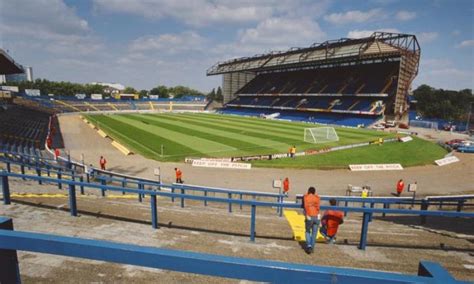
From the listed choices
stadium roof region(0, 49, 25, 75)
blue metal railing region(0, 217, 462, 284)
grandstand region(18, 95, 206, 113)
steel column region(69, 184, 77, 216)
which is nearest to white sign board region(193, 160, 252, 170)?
stadium roof region(0, 49, 25, 75)

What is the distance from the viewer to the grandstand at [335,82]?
2648 inches

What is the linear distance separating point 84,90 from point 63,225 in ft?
542

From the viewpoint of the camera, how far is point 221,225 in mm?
7512

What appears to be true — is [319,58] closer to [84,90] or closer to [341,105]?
[341,105]

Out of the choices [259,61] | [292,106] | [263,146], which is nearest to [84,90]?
[259,61]

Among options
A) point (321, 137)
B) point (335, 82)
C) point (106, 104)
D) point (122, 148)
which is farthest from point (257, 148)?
point (106, 104)

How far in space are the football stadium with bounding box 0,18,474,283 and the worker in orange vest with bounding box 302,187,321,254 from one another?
28 millimetres

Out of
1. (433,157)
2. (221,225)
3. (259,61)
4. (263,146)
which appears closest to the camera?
(221,225)

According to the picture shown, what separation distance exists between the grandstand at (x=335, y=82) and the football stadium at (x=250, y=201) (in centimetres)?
61

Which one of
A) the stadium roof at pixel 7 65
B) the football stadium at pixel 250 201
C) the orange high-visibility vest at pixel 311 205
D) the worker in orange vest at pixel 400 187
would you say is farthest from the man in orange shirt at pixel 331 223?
the stadium roof at pixel 7 65

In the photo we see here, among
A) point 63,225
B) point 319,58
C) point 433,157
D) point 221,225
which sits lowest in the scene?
point 433,157

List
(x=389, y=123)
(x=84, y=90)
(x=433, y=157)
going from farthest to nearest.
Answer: (x=84, y=90) < (x=389, y=123) < (x=433, y=157)

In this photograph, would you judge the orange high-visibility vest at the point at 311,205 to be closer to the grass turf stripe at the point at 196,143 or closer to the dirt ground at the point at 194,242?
the dirt ground at the point at 194,242

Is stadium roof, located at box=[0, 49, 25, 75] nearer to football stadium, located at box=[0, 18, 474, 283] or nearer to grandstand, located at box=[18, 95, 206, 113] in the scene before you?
football stadium, located at box=[0, 18, 474, 283]
